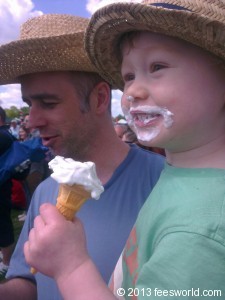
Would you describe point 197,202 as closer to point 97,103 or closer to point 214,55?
point 214,55

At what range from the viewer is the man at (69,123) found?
166 cm

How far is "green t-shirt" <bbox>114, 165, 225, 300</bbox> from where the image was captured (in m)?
0.81

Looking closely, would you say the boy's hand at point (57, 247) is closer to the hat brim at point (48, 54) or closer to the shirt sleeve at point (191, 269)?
the shirt sleeve at point (191, 269)

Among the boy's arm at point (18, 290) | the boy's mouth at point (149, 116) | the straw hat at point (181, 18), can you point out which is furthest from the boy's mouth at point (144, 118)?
the boy's arm at point (18, 290)

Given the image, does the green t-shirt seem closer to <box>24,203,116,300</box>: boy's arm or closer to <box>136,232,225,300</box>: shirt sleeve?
<box>136,232,225,300</box>: shirt sleeve

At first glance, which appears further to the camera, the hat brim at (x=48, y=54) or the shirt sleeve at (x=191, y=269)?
the hat brim at (x=48, y=54)

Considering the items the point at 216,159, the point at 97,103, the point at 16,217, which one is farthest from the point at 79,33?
the point at 16,217

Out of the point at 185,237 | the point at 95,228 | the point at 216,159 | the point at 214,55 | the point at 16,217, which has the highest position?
the point at 214,55

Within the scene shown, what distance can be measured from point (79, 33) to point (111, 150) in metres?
0.66

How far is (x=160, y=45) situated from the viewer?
1.08 m

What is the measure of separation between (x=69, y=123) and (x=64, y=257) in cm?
97

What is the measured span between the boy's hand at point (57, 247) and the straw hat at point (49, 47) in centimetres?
102

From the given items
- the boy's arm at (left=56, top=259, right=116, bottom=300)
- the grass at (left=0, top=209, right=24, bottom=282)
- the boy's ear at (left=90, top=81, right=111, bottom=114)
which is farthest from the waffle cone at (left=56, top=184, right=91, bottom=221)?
the grass at (left=0, top=209, right=24, bottom=282)

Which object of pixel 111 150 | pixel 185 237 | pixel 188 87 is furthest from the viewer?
pixel 111 150
